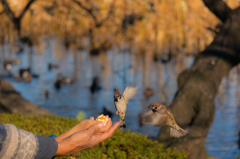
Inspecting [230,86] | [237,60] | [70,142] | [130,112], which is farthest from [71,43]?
[70,142]

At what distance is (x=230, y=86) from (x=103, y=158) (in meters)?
17.0

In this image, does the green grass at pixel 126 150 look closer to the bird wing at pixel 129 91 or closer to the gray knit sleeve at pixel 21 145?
the bird wing at pixel 129 91

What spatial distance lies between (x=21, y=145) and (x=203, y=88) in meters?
5.60

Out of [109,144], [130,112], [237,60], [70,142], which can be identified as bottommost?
[130,112]

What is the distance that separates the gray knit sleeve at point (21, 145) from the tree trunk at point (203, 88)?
457cm

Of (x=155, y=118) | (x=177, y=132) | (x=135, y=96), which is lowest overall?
(x=135, y=96)

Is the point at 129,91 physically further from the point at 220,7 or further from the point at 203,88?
the point at 220,7

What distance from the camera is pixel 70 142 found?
2895 mm

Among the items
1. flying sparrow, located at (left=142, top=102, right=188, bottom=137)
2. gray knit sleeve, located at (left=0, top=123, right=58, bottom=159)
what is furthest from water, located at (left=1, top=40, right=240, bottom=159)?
gray knit sleeve, located at (left=0, top=123, right=58, bottom=159)

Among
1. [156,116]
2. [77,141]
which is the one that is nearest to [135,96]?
[156,116]

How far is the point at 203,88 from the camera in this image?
7.34 metres

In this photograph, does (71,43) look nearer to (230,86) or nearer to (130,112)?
(230,86)

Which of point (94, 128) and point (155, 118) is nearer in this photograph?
point (94, 128)

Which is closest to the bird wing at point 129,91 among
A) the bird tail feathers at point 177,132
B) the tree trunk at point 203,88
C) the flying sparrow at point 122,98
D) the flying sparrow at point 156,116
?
the flying sparrow at point 122,98
